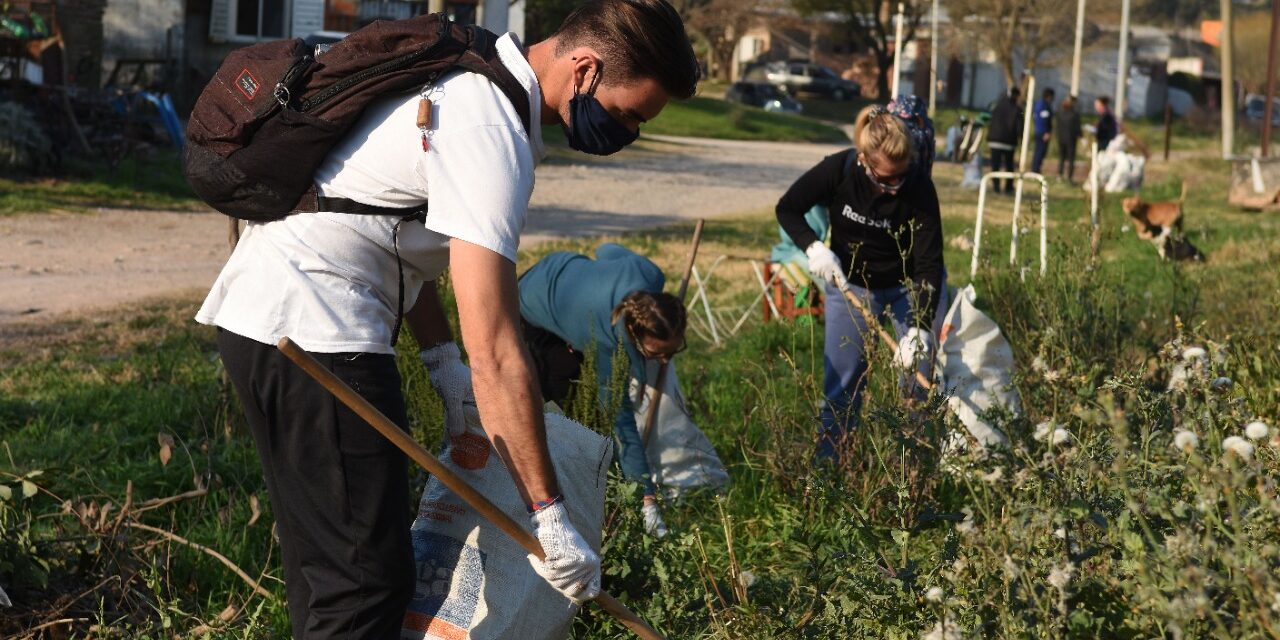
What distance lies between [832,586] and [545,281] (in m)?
1.96

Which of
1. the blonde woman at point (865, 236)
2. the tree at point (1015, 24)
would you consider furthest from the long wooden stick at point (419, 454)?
the tree at point (1015, 24)

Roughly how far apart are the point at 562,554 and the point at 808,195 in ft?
9.66

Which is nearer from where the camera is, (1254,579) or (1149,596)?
(1254,579)

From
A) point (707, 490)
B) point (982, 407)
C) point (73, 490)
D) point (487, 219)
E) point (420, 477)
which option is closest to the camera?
point (487, 219)

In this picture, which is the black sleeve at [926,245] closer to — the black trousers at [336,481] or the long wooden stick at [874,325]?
the long wooden stick at [874,325]

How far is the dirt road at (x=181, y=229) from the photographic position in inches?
338

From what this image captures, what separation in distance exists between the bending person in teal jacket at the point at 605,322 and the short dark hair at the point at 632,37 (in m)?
1.56

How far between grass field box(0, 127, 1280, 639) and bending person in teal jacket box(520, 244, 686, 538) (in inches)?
13.1

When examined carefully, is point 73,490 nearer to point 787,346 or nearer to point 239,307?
point 239,307

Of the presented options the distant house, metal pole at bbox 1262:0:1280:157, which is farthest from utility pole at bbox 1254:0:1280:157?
the distant house

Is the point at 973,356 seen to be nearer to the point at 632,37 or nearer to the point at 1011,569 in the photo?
the point at 632,37

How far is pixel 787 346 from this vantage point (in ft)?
24.0

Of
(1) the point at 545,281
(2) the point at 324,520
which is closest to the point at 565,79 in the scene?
(2) the point at 324,520

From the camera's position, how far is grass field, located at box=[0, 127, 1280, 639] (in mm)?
2275
